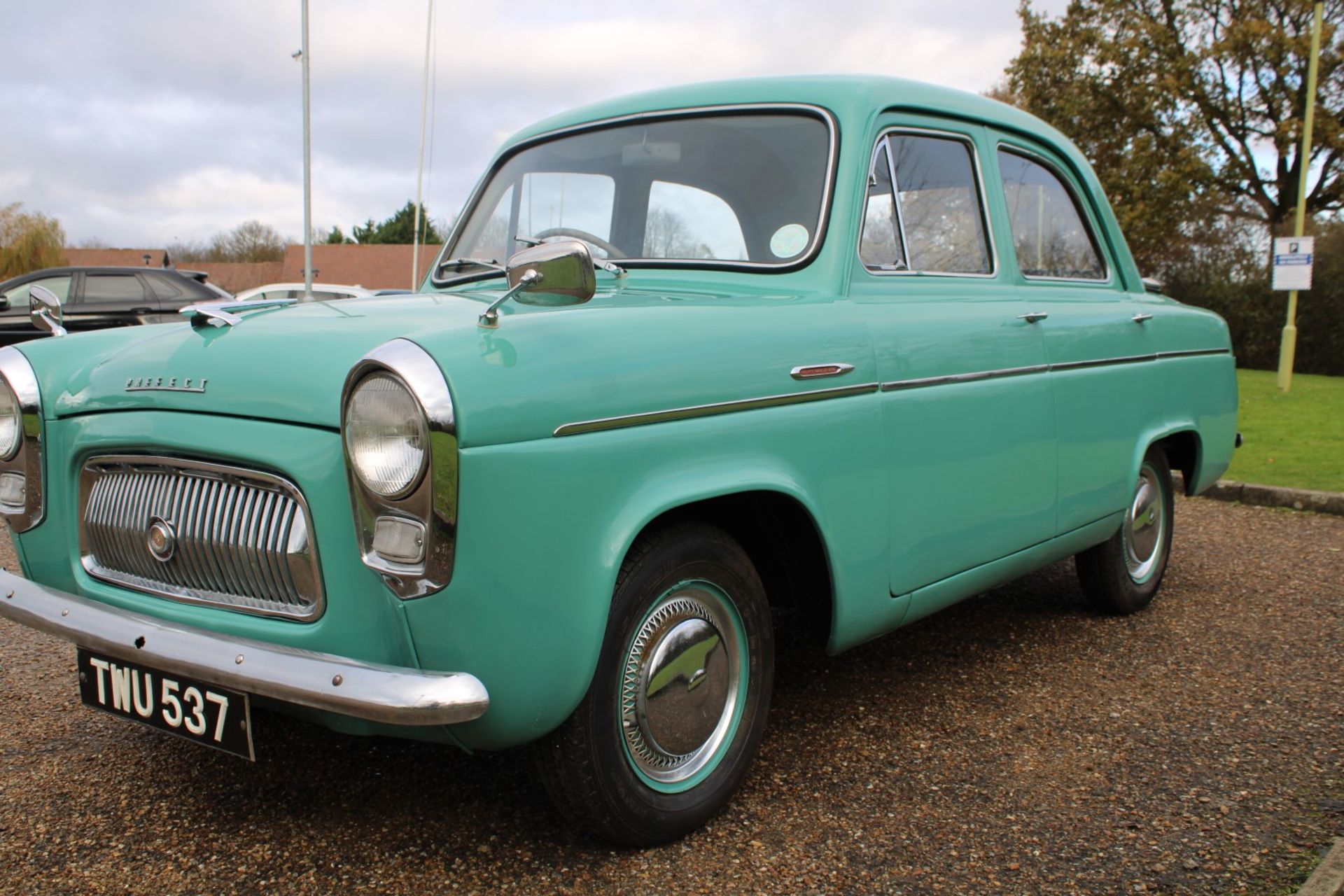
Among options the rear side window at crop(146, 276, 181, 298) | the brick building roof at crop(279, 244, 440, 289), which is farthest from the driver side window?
the brick building roof at crop(279, 244, 440, 289)

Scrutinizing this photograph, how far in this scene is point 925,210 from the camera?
3336 millimetres

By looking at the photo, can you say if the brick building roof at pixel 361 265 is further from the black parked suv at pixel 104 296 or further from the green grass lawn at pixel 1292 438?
the green grass lawn at pixel 1292 438

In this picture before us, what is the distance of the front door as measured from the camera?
291 cm

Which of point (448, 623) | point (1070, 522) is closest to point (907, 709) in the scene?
point (1070, 522)

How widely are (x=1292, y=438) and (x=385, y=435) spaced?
9.88m

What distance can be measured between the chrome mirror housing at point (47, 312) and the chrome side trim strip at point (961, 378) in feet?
7.28

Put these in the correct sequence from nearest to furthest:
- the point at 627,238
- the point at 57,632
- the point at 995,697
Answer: the point at 57,632, the point at 627,238, the point at 995,697

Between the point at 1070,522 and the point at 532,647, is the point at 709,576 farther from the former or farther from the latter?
the point at 1070,522

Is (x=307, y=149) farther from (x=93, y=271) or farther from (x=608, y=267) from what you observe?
(x=608, y=267)

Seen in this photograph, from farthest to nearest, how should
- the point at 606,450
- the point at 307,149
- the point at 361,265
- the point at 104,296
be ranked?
the point at 361,265 < the point at 307,149 < the point at 104,296 < the point at 606,450

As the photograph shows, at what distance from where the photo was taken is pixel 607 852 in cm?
245

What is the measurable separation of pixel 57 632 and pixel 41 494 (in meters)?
0.38

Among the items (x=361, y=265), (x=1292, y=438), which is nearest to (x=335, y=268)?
(x=361, y=265)

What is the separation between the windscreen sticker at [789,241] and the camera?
2.99 meters
